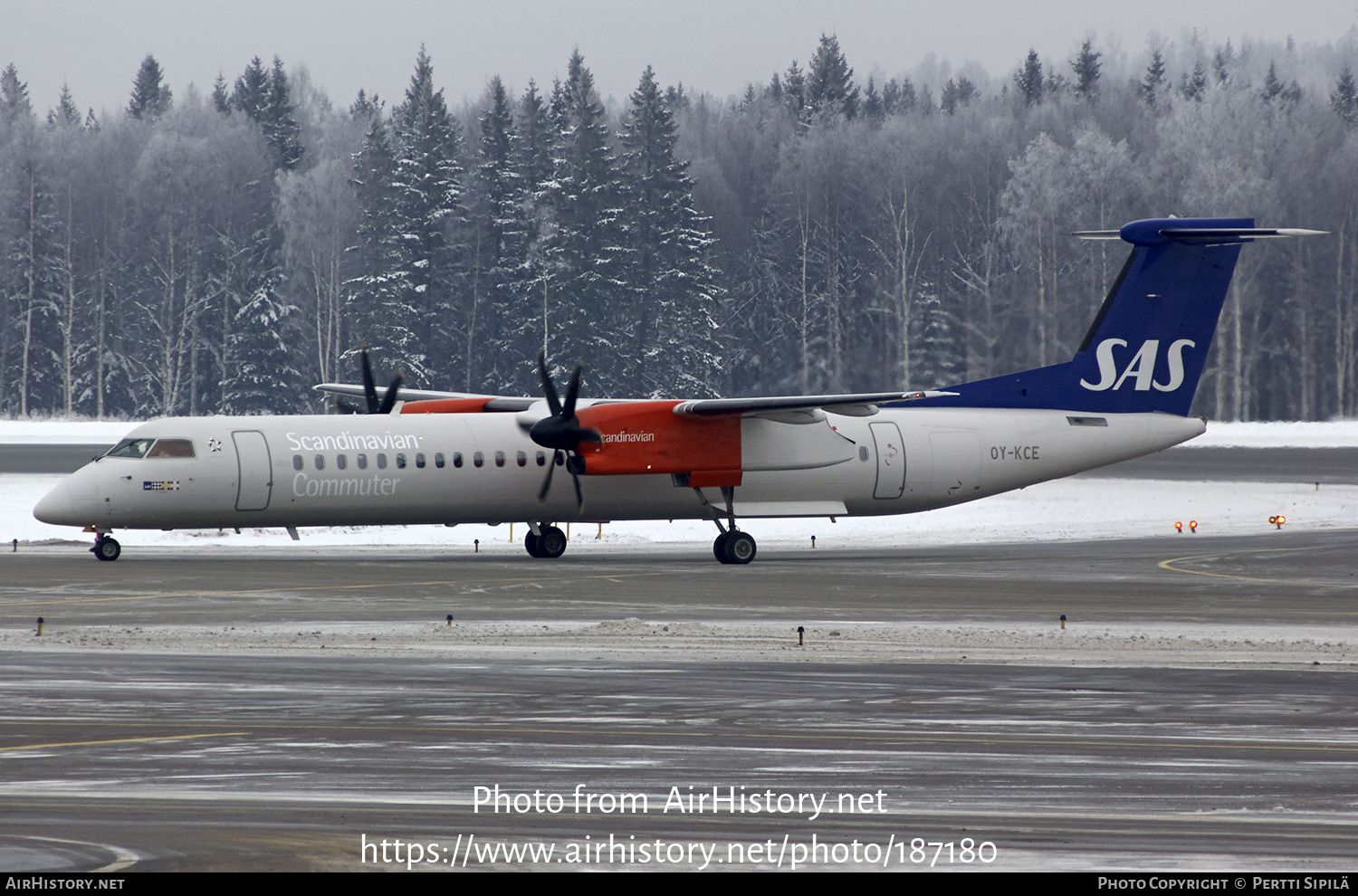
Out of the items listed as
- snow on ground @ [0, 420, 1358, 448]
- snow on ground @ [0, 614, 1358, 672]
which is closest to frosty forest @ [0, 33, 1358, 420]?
snow on ground @ [0, 420, 1358, 448]

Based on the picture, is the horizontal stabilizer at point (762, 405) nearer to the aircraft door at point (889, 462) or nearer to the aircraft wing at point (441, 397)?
the aircraft door at point (889, 462)

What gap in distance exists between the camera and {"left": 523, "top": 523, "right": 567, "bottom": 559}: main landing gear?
2997 cm

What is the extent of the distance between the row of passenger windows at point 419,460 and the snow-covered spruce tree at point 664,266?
4939 cm

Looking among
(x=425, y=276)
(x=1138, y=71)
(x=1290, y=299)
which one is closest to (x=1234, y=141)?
(x=1290, y=299)

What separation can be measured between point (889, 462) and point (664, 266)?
2109 inches

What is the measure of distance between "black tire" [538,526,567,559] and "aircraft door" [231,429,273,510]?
5.52 metres

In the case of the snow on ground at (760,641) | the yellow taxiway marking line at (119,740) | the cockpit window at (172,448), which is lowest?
the snow on ground at (760,641)

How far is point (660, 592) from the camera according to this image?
2364 centimetres

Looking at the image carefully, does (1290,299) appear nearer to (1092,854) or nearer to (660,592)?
(660,592)

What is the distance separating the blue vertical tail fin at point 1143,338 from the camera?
103ft

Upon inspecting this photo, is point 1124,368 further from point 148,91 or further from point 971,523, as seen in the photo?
point 148,91

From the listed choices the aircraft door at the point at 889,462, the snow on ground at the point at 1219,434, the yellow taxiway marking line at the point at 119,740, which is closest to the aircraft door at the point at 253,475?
the aircraft door at the point at 889,462

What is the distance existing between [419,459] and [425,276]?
2172 inches

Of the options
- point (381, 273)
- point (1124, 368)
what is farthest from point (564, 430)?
point (381, 273)
